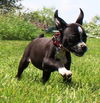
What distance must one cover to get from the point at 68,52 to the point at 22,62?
1.59 metres

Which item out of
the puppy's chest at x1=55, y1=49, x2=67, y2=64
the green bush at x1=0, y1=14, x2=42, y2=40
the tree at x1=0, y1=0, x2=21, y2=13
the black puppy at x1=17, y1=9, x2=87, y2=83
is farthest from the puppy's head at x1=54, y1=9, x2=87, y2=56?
the tree at x1=0, y1=0, x2=21, y2=13

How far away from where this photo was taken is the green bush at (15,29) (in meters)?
23.5

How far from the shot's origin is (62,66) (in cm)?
645

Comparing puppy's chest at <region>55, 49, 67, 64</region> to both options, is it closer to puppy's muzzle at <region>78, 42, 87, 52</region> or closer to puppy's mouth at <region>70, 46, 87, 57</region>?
puppy's mouth at <region>70, 46, 87, 57</region>

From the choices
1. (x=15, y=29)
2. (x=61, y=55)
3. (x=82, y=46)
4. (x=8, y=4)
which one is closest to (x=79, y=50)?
(x=82, y=46)

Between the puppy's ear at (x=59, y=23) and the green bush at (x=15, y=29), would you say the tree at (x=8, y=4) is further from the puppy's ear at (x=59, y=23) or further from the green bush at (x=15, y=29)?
the puppy's ear at (x=59, y=23)

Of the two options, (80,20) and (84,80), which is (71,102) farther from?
(84,80)

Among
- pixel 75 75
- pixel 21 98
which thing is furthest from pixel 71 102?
pixel 75 75

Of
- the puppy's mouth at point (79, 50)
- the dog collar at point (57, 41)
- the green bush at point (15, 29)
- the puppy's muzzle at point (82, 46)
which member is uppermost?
the puppy's muzzle at point (82, 46)

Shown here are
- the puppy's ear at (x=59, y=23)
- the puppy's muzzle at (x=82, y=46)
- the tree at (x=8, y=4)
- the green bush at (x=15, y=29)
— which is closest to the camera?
the puppy's muzzle at (x=82, y=46)

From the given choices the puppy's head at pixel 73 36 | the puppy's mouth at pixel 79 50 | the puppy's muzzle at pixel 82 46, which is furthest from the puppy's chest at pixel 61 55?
the puppy's muzzle at pixel 82 46

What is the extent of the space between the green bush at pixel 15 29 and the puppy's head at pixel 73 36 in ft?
52.1

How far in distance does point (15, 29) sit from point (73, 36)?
59.8ft

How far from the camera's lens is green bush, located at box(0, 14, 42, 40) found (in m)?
23.5
